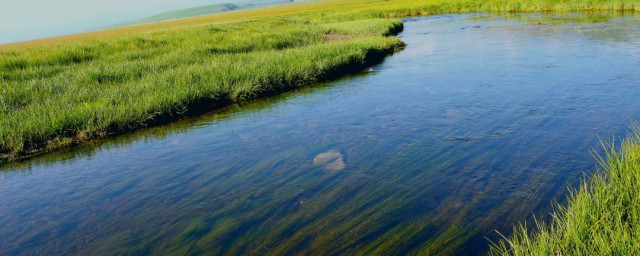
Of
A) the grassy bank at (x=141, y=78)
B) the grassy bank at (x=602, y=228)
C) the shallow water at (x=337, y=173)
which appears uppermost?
the grassy bank at (x=141, y=78)

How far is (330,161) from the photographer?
8.98 metres

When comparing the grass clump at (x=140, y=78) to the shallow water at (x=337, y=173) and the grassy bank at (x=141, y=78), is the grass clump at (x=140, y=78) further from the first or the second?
the shallow water at (x=337, y=173)

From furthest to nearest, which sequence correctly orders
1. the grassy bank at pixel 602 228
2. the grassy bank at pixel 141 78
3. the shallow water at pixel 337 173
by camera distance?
the grassy bank at pixel 141 78, the shallow water at pixel 337 173, the grassy bank at pixel 602 228

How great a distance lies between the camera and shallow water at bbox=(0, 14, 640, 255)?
6.23 m

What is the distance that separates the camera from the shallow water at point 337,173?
6.23m

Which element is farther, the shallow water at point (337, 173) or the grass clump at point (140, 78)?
the grass clump at point (140, 78)

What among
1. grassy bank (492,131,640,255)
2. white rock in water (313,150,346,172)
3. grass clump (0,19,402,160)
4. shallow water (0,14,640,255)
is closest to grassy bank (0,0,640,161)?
grass clump (0,19,402,160)

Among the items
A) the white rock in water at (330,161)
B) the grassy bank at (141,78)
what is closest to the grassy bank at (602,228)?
the white rock in water at (330,161)

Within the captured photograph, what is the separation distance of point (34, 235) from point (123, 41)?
2137 cm

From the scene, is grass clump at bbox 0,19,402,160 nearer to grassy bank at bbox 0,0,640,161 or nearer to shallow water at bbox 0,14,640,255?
grassy bank at bbox 0,0,640,161

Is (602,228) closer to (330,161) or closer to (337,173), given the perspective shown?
(337,173)

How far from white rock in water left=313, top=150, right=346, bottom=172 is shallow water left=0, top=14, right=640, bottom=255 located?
0.04m

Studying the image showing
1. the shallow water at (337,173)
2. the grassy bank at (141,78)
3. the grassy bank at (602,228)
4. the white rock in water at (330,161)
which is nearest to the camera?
the grassy bank at (602,228)

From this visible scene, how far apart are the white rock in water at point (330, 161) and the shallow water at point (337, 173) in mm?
41
